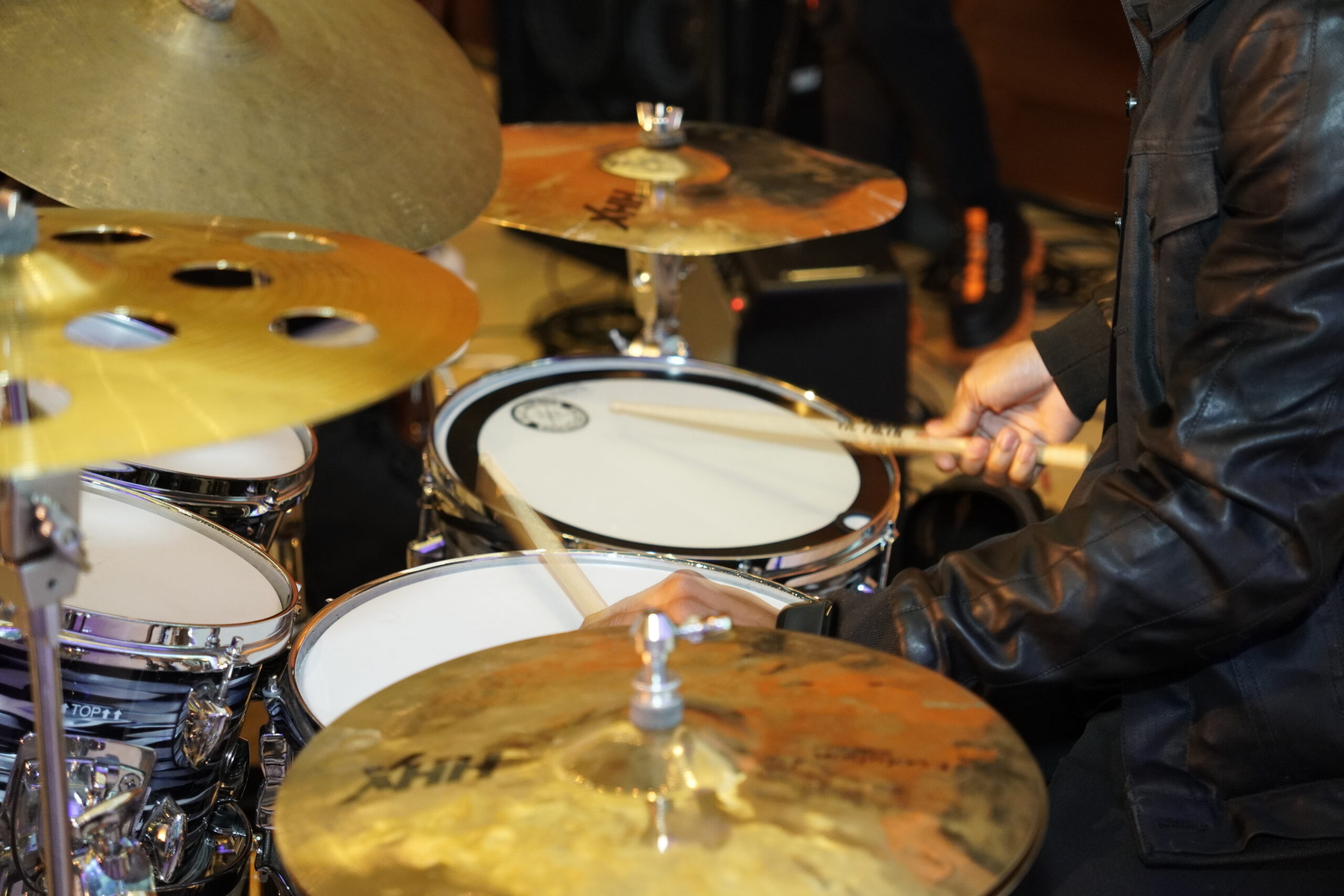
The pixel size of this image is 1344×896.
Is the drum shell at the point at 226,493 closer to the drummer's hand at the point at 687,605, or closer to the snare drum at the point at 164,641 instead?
the snare drum at the point at 164,641

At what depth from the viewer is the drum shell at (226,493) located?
3.64 ft

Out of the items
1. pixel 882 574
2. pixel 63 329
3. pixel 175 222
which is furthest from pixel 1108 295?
pixel 63 329

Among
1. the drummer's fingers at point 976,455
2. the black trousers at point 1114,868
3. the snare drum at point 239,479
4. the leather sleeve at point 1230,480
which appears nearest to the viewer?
the leather sleeve at point 1230,480

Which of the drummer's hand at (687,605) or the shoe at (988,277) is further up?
the drummer's hand at (687,605)

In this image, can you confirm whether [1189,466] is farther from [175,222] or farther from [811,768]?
[175,222]

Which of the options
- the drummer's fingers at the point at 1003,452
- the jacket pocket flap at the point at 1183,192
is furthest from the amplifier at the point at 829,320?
the jacket pocket flap at the point at 1183,192

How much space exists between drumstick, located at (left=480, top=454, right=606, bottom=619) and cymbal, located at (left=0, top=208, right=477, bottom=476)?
0.29 meters

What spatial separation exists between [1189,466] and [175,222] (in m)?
0.72

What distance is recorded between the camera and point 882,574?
134cm

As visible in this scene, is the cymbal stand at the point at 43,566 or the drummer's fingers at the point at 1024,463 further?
the drummer's fingers at the point at 1024,463

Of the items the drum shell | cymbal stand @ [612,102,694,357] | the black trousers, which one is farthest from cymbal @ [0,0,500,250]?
the black trousers

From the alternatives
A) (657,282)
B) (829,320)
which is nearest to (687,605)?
(657,282)

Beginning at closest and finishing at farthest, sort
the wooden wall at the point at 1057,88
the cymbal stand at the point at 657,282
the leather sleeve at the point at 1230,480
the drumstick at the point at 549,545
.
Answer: the leather sleeve at the point at 1230,480 → the drumstick at the point at 549,545 → the cymbal stand at the point at 657,282 → the wooden wall at the point at 1057,88

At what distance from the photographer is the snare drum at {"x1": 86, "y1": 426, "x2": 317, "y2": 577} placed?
1.11 metres
